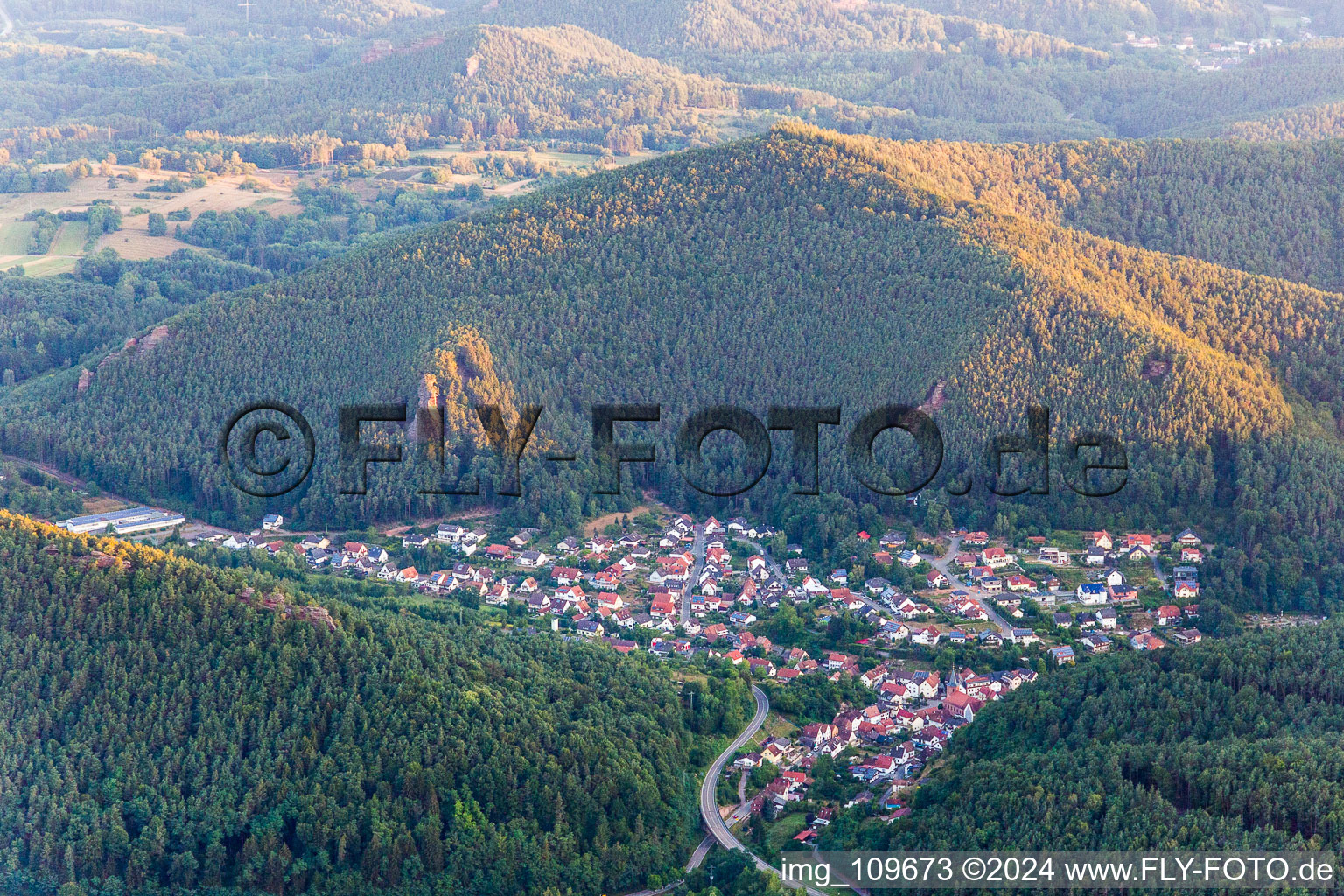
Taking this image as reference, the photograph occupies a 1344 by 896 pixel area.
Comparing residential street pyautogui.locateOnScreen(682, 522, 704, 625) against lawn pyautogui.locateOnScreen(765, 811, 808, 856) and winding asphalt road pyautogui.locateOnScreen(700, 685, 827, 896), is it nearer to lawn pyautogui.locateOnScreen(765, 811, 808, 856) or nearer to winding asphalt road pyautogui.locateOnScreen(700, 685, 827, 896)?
winding asphalt road pyautogui.locateOnScreen(700, 685, 827, 896)

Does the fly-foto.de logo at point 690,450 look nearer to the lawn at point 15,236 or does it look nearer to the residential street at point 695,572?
the residential street at point 695,572

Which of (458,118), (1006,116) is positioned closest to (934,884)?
(458,118)

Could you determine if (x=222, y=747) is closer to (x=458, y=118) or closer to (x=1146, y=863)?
(x=1146, y=863)

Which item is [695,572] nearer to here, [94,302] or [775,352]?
[775,352]

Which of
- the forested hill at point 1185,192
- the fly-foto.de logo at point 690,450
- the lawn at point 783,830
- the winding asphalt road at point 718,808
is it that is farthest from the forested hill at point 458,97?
the lawn at point 783,830

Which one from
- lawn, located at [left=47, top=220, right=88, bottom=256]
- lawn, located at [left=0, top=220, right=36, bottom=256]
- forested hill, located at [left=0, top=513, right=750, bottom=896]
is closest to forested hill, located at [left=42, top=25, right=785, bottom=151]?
lawn, located at [left=47, top=220, right=88, bottom=256]

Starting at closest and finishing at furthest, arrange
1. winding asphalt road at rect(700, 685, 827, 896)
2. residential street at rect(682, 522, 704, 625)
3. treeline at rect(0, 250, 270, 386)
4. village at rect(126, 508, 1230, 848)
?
winding asphalt road at rect(700, 685, 827, 896) < village at rect(126, 508, 1230, 848) < residential street at rect(682, 522, 704, 625) < treeline at rect(0, 250, 270, 386)
